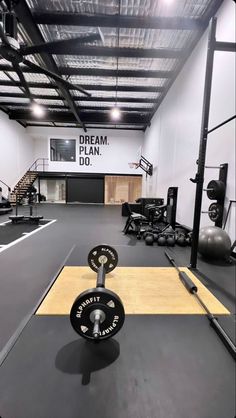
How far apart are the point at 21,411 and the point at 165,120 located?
7.28 m

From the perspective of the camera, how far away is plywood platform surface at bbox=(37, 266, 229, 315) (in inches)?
67.5

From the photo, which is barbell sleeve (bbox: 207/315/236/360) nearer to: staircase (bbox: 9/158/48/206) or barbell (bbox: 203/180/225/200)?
barbell (bbox: 203/180/225/200)

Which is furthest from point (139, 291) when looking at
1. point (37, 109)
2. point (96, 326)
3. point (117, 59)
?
point (37, 109)

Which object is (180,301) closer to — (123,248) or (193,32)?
(123,248)

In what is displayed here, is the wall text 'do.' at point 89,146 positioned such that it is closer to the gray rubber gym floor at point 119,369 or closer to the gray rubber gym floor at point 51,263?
the gray rubber gym floor at point 51,263

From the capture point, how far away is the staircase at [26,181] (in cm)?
1051

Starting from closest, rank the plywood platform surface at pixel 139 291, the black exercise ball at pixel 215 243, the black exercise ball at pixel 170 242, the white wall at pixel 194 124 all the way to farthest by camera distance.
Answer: the plywood platform surface at pixel 139 291, the black exercise ball at pixel 215 243, the white wall at pixel 194 124, the black exercise ball at pixel 170 242

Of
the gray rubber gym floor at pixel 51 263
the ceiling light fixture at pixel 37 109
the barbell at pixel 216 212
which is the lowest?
the gray rubber gym floor at pixel 51 263

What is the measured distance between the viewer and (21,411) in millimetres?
934

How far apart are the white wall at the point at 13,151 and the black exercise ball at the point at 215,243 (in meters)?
9.80

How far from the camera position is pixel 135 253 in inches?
126

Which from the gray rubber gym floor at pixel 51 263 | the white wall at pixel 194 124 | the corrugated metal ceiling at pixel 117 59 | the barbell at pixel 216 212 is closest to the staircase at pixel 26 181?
the corrugated metal ceiling at pixel 117 59

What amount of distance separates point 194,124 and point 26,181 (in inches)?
388

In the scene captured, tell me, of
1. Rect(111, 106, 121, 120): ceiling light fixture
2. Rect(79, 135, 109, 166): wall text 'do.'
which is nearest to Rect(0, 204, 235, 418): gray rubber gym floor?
Rect(111, 106, 121, 120): ceiling light fixture
